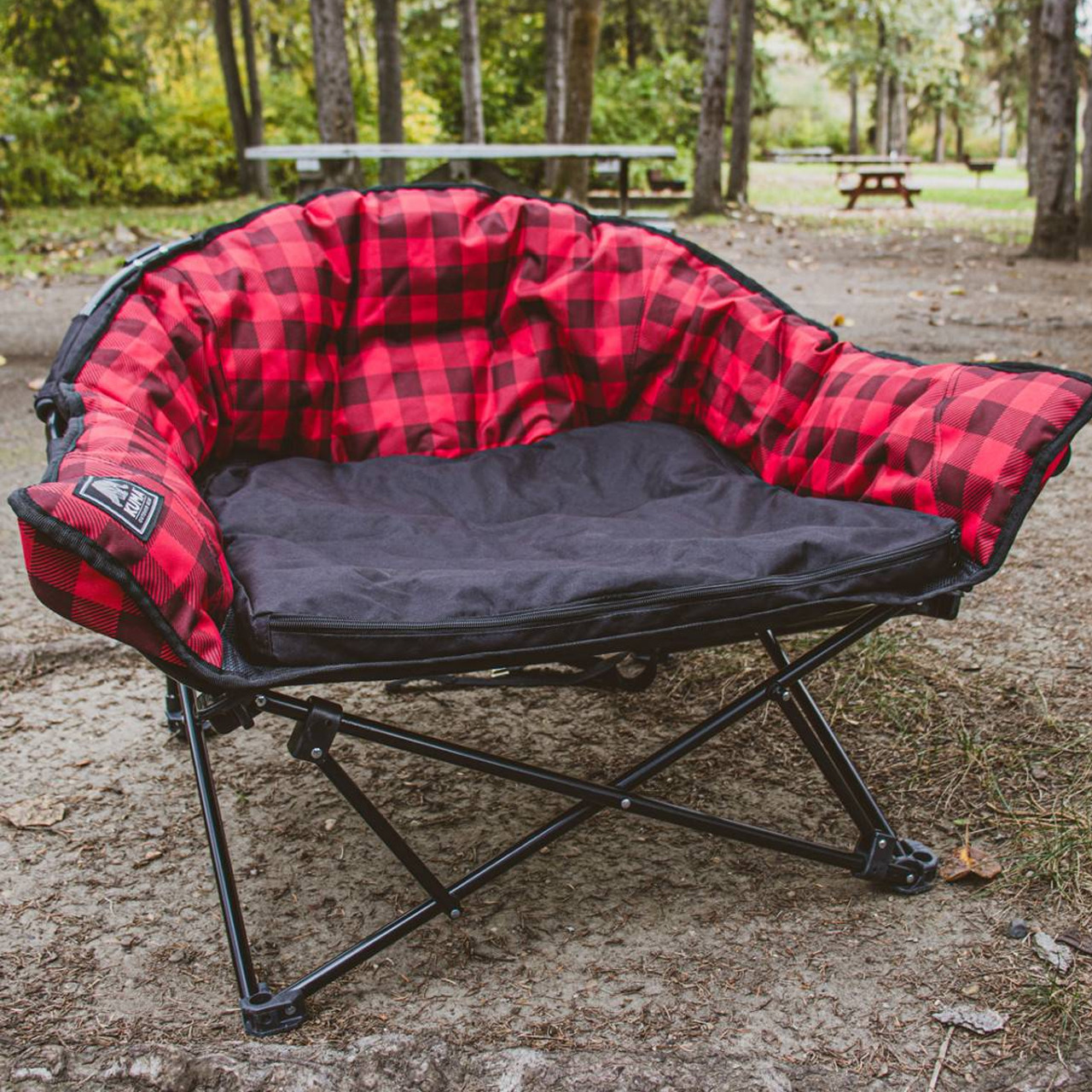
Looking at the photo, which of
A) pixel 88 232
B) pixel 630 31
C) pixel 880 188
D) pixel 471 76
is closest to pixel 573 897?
pixel 88 232

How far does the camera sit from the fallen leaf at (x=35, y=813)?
2.12 m

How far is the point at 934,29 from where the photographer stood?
101ft

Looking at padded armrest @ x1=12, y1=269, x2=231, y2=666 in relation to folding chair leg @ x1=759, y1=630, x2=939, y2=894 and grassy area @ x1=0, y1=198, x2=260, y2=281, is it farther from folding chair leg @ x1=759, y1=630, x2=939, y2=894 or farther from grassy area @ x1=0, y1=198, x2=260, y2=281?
grassy area @ x1=0, y1=198, x2=260, y2=281

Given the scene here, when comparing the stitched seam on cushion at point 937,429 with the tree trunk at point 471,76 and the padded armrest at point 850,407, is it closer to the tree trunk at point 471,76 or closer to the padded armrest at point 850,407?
the padded armrest at point 850,407

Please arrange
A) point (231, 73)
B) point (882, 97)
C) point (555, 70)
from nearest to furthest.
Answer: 1. point (555, 70)
2. point (231, 73)
3. point (882, 97)

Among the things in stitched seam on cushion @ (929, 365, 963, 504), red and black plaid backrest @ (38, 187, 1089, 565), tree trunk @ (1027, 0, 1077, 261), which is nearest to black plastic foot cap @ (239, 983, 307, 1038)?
red and black plaid backrest @ (38, 187, 1089, 565)

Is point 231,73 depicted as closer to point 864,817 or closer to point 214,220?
point 214,220

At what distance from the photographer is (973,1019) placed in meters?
1.62

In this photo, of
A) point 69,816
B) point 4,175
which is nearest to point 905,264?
point 69,816

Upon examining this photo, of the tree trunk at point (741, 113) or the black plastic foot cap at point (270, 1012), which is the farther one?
the tree trunk at point (741, 113)

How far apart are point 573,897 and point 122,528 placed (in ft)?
3.23

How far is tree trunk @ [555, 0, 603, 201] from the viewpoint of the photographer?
37.5 feet

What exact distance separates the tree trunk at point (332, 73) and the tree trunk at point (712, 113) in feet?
13.3

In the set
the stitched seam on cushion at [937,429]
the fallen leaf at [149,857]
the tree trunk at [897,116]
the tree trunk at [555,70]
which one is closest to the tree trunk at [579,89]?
the tree trunk at [555,70]
